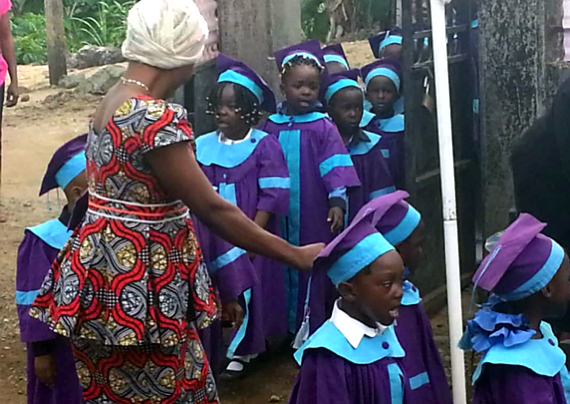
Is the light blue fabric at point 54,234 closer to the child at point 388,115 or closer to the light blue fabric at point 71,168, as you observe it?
the light blue fabric at point 71,168

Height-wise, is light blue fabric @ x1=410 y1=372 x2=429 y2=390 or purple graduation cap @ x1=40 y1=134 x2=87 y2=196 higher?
purple graduation cap @ x1=40 y1=134 x2=87 y2=196

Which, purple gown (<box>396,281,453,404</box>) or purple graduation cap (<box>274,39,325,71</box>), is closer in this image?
purple gown (<box>396,281,453,404</box>)

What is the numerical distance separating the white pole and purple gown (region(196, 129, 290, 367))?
1.23 meters

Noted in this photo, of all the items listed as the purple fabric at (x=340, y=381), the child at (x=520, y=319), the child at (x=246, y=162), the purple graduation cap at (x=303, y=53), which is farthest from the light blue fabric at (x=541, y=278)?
the purple graduation cap at (x=303, y=53)

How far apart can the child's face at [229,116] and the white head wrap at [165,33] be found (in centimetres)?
184

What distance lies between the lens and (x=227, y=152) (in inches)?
193

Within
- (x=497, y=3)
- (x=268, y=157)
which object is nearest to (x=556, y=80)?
(x=497, y=3)

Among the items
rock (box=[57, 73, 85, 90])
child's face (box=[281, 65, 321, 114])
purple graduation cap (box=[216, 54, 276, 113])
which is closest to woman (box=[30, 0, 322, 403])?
purple graduation cap (box=[216, 54, 276, 113])

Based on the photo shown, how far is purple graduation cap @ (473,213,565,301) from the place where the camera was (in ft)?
9.51

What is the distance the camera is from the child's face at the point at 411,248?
3.36m

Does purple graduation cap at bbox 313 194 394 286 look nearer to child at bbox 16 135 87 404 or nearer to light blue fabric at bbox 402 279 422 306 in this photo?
light blue fabric at bbox 402 279 422 306

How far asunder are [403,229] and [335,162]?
1.84 metres

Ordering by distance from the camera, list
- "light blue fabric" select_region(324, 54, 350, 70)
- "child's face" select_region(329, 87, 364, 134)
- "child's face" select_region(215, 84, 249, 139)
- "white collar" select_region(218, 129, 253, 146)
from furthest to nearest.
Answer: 1. "light blue fabric" select_region(324, 54, 350, 70)
2. "child's face" select_region(329, 87, 364, 134)
3. "white collar" select_region(218, 129, 253, 146)
4. "child's face" select_region(215, 84, 249, 139)

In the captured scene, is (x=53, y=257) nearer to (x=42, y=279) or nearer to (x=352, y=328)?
(x=42, y=279)
